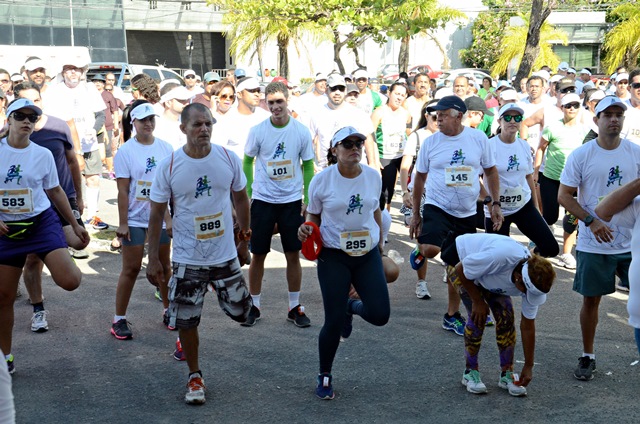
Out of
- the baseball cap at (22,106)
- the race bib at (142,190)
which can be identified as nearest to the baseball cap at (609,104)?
the race bib at (142,190)

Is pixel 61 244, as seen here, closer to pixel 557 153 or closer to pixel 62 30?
pixel 557 153

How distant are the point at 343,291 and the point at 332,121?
4.36 m

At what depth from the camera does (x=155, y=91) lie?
9.13 m

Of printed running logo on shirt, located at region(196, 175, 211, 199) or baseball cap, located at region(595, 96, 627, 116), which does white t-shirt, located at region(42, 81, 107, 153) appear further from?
baseball cap, located at region(595, 96, 627, 116)

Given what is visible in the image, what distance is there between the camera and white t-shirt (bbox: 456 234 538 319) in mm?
5508

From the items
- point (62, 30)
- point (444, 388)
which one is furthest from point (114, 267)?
point (62, 30)

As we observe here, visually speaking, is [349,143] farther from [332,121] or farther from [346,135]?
[332,121]

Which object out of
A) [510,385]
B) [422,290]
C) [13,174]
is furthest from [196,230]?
[422,290]

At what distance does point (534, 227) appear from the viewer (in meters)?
8.01

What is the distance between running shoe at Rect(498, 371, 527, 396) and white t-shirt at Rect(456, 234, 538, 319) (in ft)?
1.58

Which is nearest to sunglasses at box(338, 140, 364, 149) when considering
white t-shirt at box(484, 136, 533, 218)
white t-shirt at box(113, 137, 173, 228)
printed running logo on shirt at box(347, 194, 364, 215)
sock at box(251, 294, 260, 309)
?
printed running logo on shirt at box(347, 194, 364, 215)

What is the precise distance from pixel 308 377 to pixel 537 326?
7.68 ft

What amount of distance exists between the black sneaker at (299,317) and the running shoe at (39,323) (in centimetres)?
208

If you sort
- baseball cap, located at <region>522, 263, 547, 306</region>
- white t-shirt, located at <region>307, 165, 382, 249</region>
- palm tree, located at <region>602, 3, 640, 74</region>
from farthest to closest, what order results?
palm tree, located at <region>602, 3, 640, 74</region>
white t-shirt, located at <region>307, 165, 382, 249</region>
baseball cap, located at <region>522, 263, 547, 306</region>
